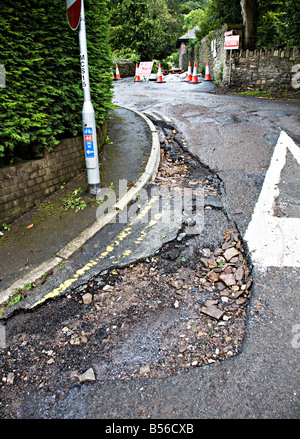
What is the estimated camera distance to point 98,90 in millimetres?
5727

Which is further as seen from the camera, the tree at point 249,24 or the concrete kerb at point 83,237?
the tree at point 249,24

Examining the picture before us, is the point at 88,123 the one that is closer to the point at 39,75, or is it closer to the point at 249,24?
the point at 39,75

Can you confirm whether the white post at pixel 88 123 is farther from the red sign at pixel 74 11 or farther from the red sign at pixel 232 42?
the red sign at pixel 232 42

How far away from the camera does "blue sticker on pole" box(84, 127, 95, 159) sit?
184 inches

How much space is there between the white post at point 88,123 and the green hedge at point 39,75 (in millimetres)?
487

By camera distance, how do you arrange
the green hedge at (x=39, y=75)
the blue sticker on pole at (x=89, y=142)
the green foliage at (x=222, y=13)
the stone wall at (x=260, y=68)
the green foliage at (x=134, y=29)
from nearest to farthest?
the green hedge at (x=39, y=75) < the blue sticker on pole at (x=89, y=142) < the stone wall at (x=260, y=68) < the green foliage at (x=222, y=13) < the green foliage at (x=134, y=29)

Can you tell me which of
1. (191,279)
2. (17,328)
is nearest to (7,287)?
(17,328)

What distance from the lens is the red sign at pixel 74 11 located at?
4.20 m

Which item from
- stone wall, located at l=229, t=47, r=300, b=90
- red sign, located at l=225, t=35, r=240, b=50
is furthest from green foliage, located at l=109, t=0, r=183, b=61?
stone wall, located at l=229, t=47, r=300, b=90

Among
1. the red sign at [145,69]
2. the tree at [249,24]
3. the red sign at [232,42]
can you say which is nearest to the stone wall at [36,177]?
the red sign at [232,42]

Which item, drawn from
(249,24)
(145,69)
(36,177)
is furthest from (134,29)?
(36,177)

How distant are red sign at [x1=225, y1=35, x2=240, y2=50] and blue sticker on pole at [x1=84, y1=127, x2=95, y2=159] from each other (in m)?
11.9

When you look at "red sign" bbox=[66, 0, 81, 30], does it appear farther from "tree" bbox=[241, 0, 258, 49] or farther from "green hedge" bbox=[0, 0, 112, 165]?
"tree" bbox=[241, 0, 258, 49]

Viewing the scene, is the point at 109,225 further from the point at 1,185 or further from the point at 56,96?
the point at 56,96
